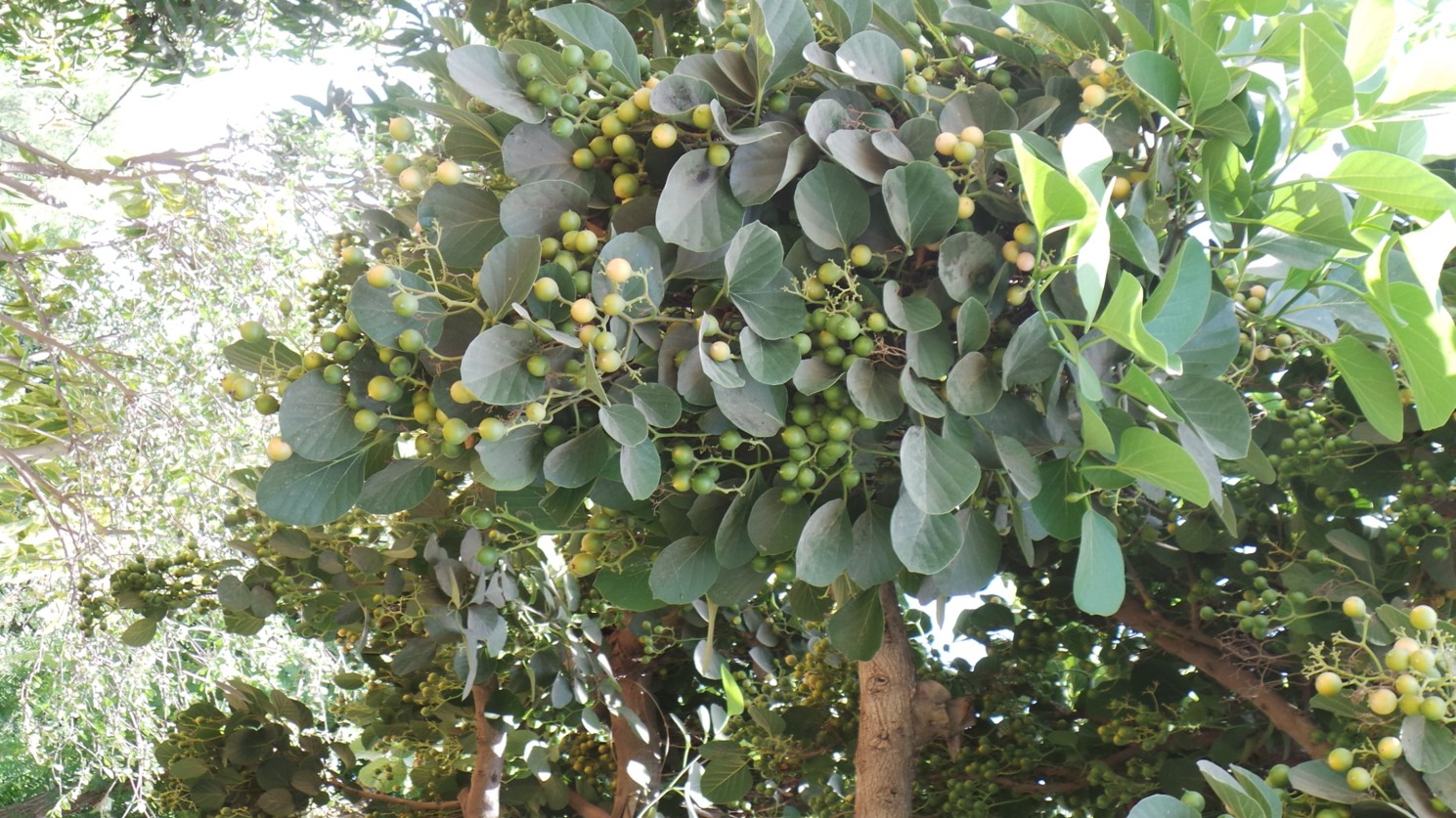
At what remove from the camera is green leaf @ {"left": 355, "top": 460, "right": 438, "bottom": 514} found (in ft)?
1.80

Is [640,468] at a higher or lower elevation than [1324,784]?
higher

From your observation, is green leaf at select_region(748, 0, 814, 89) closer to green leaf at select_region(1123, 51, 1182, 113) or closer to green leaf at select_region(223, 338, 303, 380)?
green leaf at select_region(1123, 51, 1182, 113)

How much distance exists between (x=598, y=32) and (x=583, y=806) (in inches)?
39.6

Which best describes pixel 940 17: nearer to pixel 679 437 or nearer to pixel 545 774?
pixel 679 437

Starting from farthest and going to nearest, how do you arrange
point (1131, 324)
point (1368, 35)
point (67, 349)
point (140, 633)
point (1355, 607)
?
point (67, 349) → point (140, 633) → point (1355, 607) → point (1368, 35) → point (1131, 324)

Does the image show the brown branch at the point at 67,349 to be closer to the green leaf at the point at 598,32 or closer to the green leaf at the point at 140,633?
the green leaf at the point at 140,633

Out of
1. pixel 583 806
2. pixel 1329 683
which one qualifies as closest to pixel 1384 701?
pixel 1329 683

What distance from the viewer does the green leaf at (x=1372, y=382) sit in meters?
0.54

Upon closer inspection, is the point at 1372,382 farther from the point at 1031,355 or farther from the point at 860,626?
the point at 860,626

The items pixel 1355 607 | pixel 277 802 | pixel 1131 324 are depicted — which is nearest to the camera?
pixel 1131 324

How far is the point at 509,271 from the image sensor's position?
47cm

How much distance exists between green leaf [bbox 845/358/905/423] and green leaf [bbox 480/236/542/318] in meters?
0.16

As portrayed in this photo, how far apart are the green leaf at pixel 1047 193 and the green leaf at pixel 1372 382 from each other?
22 cm

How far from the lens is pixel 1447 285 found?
25.8 inches
